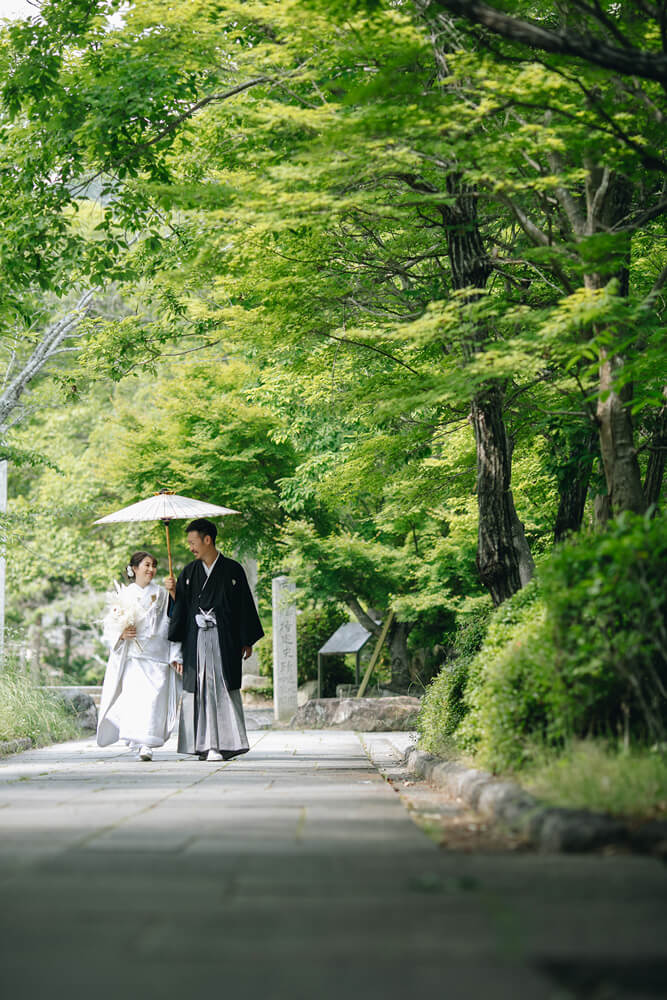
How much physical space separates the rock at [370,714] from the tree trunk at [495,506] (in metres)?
8.11

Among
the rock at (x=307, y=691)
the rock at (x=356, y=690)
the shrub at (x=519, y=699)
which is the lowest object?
the rock at (x=307, y=691)

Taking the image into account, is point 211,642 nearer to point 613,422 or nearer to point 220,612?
point 220,612

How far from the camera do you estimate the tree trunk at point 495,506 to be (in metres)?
9.92

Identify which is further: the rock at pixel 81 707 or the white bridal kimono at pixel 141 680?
the rock at pixel 81 707

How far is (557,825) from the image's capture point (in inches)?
180

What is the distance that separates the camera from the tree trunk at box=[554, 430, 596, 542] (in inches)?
428

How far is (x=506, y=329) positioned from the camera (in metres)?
10.5

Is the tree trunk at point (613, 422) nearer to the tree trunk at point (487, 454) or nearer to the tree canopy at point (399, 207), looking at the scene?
the tree canopy at point (399, 207)

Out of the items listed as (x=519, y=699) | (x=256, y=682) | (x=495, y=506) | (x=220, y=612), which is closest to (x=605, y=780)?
(x=519, y=699)

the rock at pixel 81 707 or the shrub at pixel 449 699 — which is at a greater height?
the shrub at pixel 449 699

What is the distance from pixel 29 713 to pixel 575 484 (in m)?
7.59

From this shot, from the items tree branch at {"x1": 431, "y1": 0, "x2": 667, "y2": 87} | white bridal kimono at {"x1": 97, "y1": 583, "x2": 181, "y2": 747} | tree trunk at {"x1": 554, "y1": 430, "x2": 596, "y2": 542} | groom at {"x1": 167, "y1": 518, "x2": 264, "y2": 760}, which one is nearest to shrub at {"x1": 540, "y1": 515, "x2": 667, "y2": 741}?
tree branch at {"x1": 431, "y1": 0, "x2": 667, "y2": 87}

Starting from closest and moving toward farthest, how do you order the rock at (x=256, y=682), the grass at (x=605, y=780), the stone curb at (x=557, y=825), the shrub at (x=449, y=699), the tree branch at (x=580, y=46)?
the stone curb at (x=557, y=825), the grass at (x=605, y=780), the tree branch at (x=580, y=46), the shrub at (x=449, y=699), the rock at (x=256, y=682)

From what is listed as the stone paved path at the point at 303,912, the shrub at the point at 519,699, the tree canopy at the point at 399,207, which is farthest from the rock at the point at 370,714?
the stone paved path at the point at 303,912
